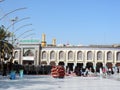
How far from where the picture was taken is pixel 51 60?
96000mm

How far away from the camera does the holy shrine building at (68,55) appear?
9381cm

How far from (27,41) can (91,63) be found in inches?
724

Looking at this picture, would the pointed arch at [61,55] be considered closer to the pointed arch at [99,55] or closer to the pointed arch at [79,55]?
the pointed arch at [79,55]

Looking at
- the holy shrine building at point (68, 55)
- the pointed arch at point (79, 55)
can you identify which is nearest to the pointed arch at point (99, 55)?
the holy shrine building at point (68, 55)

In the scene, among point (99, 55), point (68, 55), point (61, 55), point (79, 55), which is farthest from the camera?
point (61, 55)

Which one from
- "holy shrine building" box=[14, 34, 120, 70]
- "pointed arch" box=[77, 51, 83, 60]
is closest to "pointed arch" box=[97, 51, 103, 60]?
"holy shrine building" box=[14, 34, 120, 70]

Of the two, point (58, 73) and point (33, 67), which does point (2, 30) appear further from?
point (58, 73)

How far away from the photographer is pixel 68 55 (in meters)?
96.4

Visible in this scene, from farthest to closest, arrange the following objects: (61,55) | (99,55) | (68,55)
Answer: (61,55)
(68,55)
(99,55)

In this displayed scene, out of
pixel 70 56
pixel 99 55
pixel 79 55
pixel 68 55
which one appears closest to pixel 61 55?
pixel 68 55

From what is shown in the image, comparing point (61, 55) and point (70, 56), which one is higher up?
point (61, 55)

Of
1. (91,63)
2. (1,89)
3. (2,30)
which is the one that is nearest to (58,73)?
(2,30)

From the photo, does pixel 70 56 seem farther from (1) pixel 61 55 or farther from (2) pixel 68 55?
(1) pixel 61 55

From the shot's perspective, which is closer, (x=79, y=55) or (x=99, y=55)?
(x=99, y=55)
